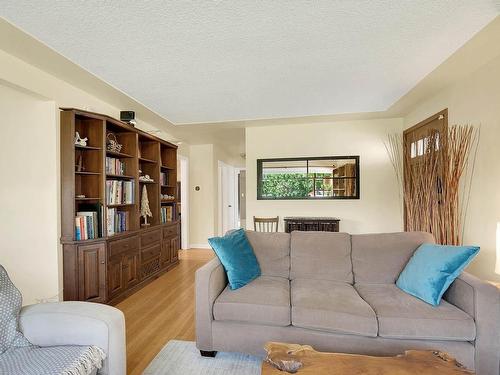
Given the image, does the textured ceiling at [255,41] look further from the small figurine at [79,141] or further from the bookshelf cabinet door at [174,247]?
the bookshelf cabinet door at [174,247]

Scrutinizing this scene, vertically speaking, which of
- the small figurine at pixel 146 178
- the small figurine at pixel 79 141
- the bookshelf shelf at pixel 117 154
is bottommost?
the small figurine at pixel 146 178

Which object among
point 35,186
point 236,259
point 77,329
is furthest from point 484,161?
point 35,186

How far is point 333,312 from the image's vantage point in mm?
1620

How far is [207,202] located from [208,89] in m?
3.24

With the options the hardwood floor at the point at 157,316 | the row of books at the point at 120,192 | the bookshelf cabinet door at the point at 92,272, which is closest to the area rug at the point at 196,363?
the hardwood floor at the point at 157,316

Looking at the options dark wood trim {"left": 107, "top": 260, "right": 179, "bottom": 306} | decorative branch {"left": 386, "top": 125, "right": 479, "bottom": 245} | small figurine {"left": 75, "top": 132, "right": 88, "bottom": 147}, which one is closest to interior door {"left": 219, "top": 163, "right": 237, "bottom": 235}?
dark wood trim {"left": 107, "top": 260, "right": 179, "bottom": 306}

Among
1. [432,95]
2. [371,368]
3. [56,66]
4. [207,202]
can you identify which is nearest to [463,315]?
[371,368]

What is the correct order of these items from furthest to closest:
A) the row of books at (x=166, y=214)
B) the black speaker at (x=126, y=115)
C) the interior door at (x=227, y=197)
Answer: the interior door at (x=227, y=197)
the row of books at (x=166, y=214)
the black speaker at (x=126, y=115)

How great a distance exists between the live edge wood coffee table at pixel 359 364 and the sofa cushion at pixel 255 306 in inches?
→ 18.9

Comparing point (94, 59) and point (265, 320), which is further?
point (94, 59)

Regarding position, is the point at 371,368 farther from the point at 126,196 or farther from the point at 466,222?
the point at 126,196

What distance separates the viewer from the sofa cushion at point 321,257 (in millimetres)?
2189

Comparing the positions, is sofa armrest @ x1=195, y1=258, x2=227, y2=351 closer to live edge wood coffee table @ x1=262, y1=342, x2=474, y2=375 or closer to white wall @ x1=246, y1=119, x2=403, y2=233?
live edge wood coffee table @ x1=262, y1=342, x2=474, y2=375

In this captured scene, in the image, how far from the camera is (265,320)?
1.71m
